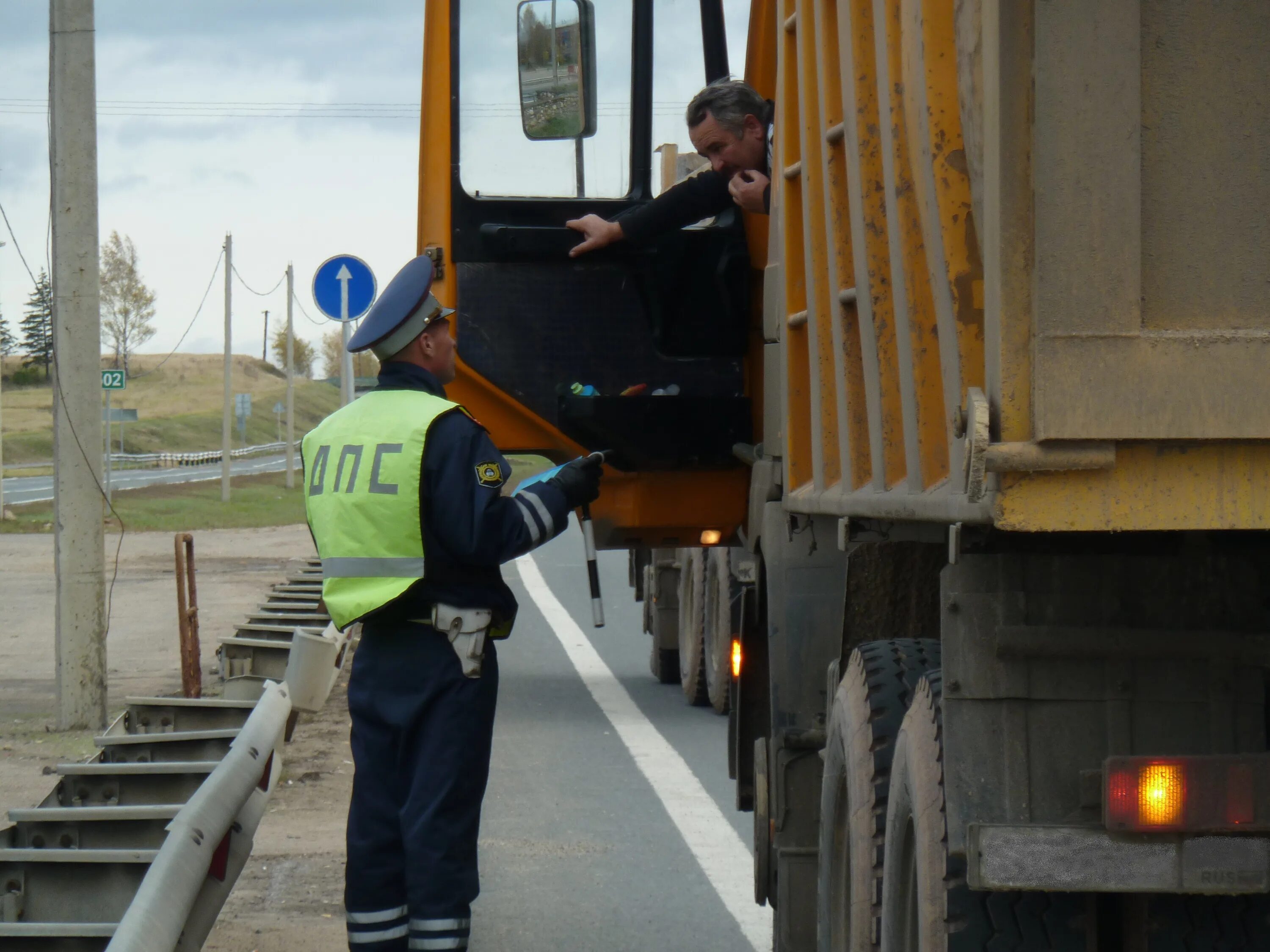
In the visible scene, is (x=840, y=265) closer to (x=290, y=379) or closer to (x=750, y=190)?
(x=750, y=190)

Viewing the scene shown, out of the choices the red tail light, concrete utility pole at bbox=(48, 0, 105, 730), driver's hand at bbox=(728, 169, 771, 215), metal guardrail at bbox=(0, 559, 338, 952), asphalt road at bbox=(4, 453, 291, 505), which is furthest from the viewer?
asphalt road at bbox=(4, 453, 291, 505)

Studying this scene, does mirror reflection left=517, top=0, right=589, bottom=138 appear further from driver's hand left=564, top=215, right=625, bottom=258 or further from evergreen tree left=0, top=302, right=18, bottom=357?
evergreen tree left=0, top=302, right=18, bottom=357

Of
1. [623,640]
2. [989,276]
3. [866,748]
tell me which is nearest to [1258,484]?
[989,276]

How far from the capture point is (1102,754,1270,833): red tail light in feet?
9.65

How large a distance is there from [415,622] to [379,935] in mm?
852

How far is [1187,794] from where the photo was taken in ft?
9.71

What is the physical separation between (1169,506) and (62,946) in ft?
9.79

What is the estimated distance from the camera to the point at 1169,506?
265cm

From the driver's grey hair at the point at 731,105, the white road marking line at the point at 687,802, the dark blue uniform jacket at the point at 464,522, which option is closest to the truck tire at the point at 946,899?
the dark blue uniform jacket at the point at 464,522

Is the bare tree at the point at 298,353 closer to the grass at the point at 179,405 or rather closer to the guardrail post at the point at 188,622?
the grass at the point at 179,405

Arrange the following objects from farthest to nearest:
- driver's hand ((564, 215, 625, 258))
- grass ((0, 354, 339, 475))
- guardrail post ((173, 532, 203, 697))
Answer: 1. grass ((0, 354, 339, 475))
2. guardrail post ((173, 532, 203, 697))
3. driver's hand ((564, 215, 625, 258))

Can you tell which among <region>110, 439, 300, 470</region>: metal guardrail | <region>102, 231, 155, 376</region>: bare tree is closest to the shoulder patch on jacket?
<region>110, 439, 300, 470</region>: metal guardrail

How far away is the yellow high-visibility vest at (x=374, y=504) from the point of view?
482 centimetres

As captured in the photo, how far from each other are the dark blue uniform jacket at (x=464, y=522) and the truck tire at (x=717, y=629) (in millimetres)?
5283
